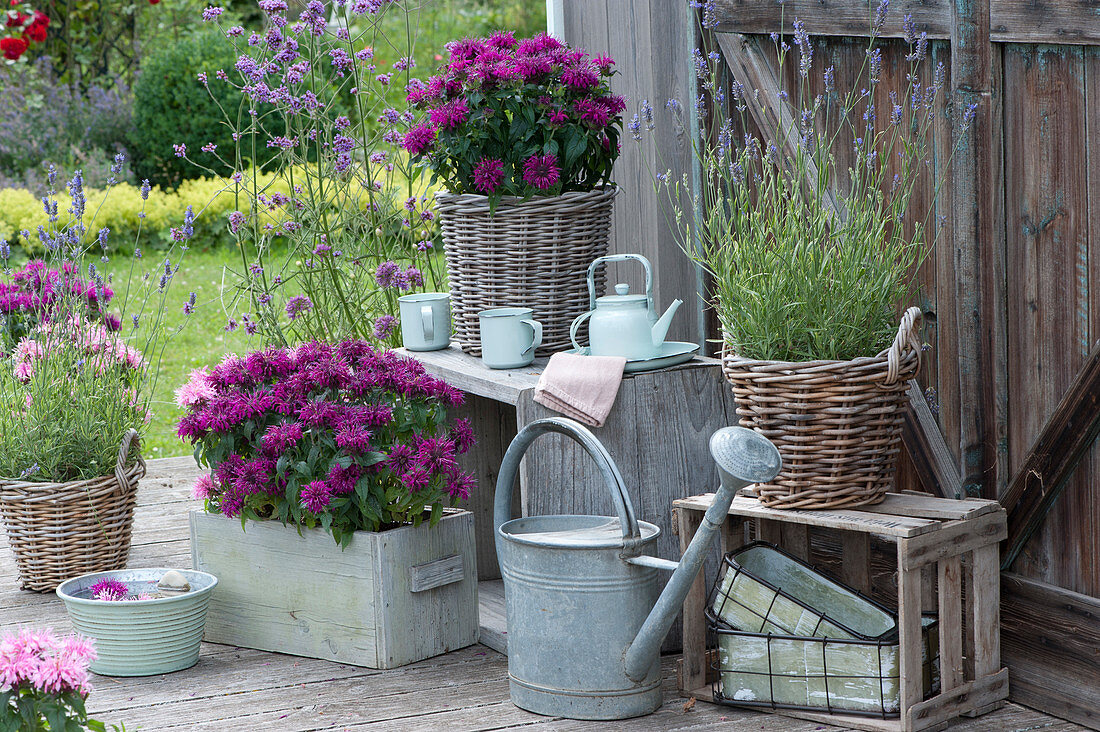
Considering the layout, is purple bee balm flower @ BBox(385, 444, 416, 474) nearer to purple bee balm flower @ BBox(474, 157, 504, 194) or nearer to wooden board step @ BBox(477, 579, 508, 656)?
wooden board step @ BBox(477, 579, 508, 656)

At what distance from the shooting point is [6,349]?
12.7 feet

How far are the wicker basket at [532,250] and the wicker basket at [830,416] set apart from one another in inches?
29.4

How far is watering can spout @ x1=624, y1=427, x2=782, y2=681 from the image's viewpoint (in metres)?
2.31

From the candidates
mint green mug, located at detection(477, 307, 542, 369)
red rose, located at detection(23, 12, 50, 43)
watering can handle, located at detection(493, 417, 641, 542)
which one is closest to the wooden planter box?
watering can handle, located at detection(493, 417, 641, 542)

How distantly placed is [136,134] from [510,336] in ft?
25.8

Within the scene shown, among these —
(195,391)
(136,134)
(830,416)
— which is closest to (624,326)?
(830,416)

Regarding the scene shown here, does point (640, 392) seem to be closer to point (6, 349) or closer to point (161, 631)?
point (161, 631)

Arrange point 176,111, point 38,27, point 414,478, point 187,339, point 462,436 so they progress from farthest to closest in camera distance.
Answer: point 176,111 < point 38,27 < point 187,339 < point 462,436 < point 414,478

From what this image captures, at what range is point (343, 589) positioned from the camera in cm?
294

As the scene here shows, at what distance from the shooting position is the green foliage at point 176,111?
980 centimetres

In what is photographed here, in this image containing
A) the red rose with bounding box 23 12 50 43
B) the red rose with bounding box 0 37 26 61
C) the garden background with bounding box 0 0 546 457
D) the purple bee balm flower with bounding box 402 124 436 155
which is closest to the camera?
the purple bee balm flower with bounding box 402 124 436 155

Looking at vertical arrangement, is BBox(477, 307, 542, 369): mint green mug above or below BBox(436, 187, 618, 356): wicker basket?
below

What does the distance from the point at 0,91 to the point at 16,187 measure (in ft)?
5.57

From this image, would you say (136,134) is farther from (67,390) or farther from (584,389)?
(584,389)
